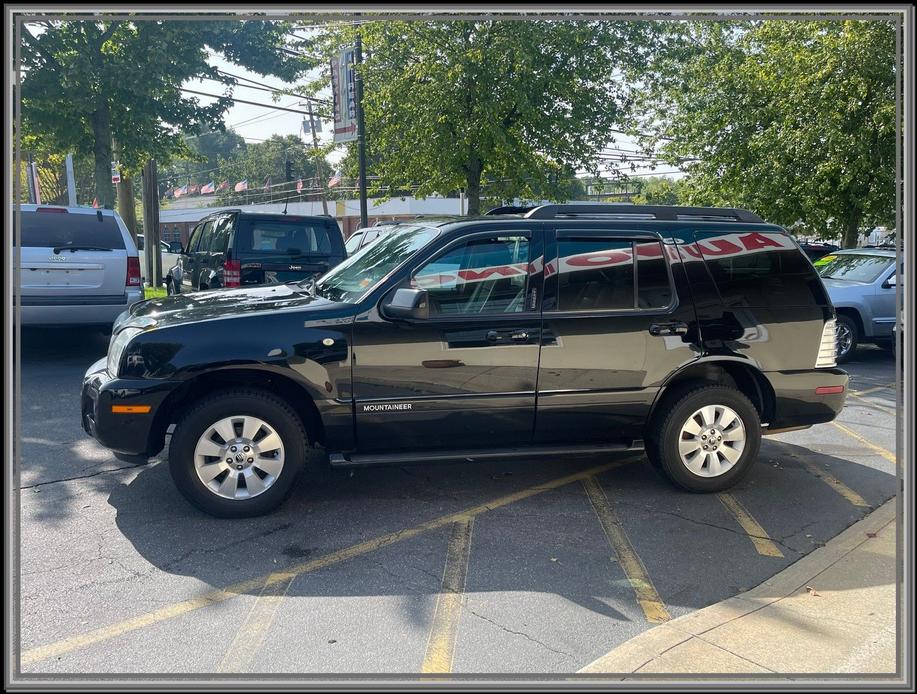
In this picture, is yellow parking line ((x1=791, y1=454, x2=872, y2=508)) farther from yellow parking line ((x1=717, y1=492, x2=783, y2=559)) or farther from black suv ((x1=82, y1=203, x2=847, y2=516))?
yellow parking line ((x1=717, y1=492, x2=783, y2=559))

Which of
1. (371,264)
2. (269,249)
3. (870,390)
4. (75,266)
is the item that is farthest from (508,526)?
(269,249)

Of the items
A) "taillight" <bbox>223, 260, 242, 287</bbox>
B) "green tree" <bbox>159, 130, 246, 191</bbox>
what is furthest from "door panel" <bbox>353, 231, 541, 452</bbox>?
"green tree" <bbox>159, 130, 246, 191</bbox>

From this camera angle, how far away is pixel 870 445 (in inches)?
276

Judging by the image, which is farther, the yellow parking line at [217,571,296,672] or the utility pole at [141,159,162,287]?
the utility pole at [141,159,162,287]

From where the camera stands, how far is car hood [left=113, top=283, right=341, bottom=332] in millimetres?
4977

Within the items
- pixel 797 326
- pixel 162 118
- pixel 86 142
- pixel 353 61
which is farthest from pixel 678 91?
pixel 797 326

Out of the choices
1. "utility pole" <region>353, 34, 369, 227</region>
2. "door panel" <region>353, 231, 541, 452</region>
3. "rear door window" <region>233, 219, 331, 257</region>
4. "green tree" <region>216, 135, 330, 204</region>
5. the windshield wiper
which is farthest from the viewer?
"green tree" <region>216, 135, 330, 204</region>

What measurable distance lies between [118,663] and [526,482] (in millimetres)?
3107

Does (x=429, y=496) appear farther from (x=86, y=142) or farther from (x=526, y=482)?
(x=86, y=142)

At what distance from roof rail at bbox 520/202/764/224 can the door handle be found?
771 mm

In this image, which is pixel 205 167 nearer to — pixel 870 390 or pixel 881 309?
pixel 881 309

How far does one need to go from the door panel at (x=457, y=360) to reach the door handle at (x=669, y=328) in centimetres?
82

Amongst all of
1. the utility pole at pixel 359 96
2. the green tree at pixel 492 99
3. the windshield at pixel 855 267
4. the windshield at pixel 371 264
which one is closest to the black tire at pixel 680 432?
the windshield at pixel 371 264

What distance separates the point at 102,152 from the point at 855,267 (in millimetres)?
14695
